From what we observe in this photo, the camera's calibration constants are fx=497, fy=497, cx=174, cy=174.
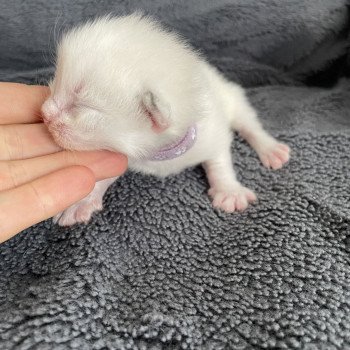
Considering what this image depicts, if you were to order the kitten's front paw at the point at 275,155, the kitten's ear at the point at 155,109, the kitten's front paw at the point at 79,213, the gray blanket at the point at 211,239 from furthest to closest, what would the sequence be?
the kitten's front paw at the point at 275,155 < the kitten's front paw at the point at 79,213 < the kitten's ear at the point at 155,109 < the gray blanket at the point at 211,239

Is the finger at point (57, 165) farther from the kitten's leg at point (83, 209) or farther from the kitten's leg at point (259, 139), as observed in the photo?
the kitten's leg at point (259, 139)

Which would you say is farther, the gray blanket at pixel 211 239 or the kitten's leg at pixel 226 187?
the kitten's leg at pixel 226 187

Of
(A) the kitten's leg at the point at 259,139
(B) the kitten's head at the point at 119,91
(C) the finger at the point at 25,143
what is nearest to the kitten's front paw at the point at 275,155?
(A) the kitten's leg at the point at 259,139

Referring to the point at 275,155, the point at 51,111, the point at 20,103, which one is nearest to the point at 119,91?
the point at 51,111

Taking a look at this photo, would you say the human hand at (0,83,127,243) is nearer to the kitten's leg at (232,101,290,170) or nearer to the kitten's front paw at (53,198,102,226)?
the kitten's front paw at (53,198,102,226)

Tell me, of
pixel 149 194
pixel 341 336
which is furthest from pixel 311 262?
pixel 149 194
